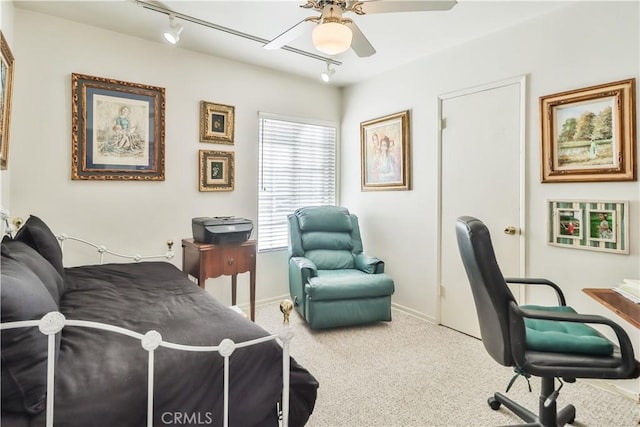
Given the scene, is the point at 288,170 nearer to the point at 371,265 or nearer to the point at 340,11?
the point at 371,265

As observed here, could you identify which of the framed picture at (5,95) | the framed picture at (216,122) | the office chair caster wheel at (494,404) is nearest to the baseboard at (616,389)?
the office chair caster wheel at (494,404)

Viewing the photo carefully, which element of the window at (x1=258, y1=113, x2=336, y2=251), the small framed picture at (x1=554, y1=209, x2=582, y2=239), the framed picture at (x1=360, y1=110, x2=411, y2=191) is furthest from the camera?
the window at (x1=258, y1=113, x2=336, y2=251)

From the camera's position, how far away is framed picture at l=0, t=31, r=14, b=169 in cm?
204

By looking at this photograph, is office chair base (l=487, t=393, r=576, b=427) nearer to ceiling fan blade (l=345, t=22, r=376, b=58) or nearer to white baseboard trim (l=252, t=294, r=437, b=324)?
white baseboard trim (l=252, t=294, r=437, b=324)

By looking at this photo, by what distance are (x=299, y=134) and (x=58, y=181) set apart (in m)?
2.32

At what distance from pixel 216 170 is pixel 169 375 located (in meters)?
2.52

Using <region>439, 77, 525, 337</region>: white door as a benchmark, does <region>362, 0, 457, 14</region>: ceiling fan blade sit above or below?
above

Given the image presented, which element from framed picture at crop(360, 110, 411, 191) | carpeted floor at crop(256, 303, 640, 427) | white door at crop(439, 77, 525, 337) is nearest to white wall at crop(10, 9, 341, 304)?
framed picture at crop(360, 110, 411, 191)

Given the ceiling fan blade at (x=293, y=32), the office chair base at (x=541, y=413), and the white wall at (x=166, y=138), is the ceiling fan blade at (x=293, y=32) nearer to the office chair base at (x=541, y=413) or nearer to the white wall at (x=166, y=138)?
the white wall at (x=166, y=138)

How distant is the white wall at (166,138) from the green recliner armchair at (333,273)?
0.49 metres

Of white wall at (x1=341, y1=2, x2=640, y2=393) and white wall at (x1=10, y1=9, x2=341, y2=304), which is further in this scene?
white wall at (x1=10, y1=9, x2=341, y2=304)

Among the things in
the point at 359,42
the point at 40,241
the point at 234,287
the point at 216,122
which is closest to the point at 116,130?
the point at 216,122

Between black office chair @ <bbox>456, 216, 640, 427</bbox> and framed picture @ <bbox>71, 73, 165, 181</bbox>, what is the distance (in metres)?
2.61

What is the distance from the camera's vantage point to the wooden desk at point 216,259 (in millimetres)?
2798
